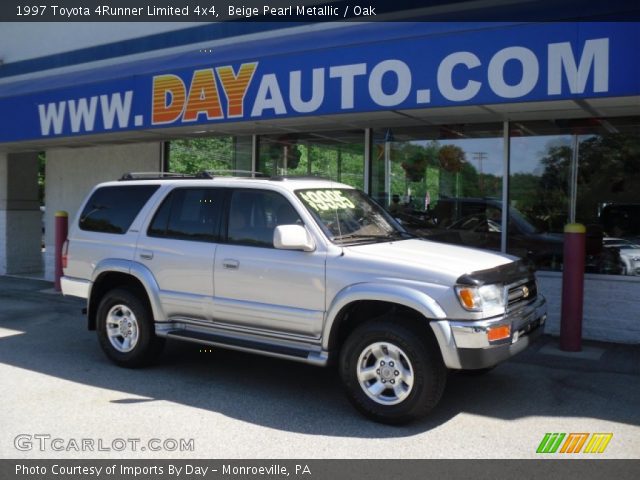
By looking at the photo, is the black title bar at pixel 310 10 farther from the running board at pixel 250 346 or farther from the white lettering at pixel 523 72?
the running board at pixel 250 346

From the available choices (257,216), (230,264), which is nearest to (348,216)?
(257,216)

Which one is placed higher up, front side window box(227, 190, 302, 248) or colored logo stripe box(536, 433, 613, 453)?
front side window box(227, 190, 302, 248)

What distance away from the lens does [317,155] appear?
10953 millimetres

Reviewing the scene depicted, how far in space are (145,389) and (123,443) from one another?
133cm

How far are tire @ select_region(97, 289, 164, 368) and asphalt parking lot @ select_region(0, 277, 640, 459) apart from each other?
0.54 ft

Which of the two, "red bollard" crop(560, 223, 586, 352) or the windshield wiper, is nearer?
the windshield wiper

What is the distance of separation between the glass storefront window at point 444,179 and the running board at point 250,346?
13.4ft

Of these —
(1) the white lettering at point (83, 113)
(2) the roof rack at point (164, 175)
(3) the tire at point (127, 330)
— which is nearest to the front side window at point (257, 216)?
(2) the roof rack at point (164, 175)

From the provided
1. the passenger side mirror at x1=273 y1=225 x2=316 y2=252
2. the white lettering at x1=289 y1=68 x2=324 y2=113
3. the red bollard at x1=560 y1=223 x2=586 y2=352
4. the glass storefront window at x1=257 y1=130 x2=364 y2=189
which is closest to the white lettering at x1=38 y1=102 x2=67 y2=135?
the glass storefront window at x1=257 y1=130 x2=364 y2=189

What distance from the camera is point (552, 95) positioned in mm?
6789

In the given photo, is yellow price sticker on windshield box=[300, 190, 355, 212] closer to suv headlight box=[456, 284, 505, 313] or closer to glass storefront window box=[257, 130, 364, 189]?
suv headlight box=[456, 284, 505, 313]

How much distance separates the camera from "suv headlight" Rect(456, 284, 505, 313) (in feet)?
16.4

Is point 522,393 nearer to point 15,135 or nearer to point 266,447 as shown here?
point 266,447
